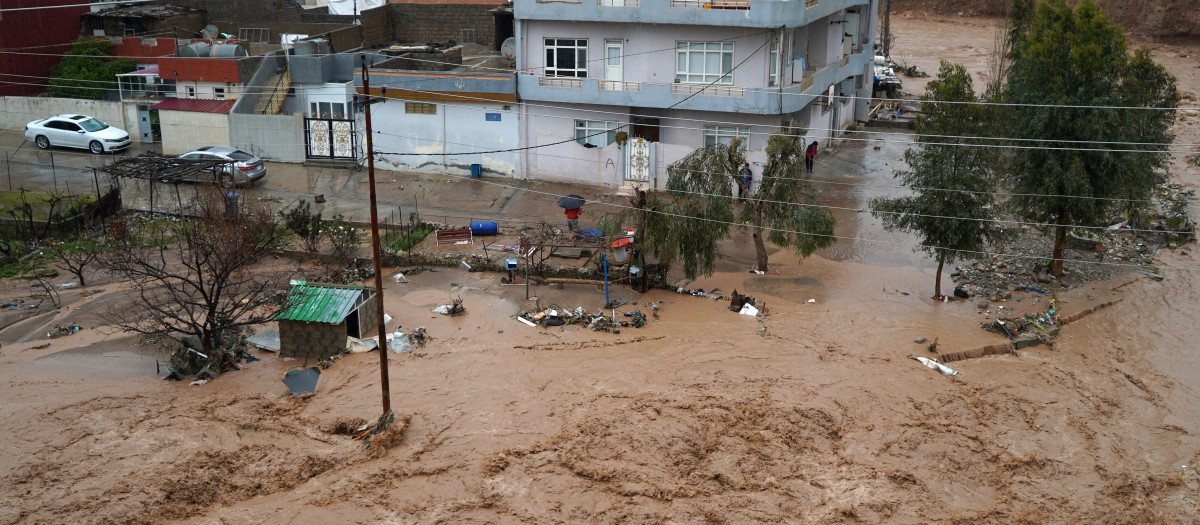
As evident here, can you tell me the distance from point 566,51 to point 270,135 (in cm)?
954

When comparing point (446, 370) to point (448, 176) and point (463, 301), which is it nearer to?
point (463, 301)

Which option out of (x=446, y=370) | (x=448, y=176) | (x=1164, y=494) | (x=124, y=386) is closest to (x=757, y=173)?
(x=448, y=176)

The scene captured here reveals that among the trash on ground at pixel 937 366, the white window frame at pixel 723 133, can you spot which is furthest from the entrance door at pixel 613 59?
the trash on ground at pixel 937 366

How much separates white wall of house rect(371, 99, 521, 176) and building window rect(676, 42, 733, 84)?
197 inches

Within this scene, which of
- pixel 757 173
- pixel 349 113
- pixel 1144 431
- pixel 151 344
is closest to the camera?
pixel 1144 431

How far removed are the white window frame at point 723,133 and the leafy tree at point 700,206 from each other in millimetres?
6126

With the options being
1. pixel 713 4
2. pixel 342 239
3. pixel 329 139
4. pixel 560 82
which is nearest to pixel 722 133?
pixel 713 4

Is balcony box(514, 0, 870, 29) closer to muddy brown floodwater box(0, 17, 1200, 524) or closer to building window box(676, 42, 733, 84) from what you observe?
building window box(676, 42, 733, 84)

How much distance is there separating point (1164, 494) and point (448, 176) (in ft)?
67.4

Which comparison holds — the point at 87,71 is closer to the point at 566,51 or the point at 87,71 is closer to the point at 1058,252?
the point at 566,51

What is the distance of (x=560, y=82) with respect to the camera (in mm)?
28609

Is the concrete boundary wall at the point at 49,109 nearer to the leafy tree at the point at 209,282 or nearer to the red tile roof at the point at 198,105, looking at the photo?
the red tile roof at the point at 198,105

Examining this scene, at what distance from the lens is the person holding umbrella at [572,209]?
2416 cm

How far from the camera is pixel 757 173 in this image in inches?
1091
